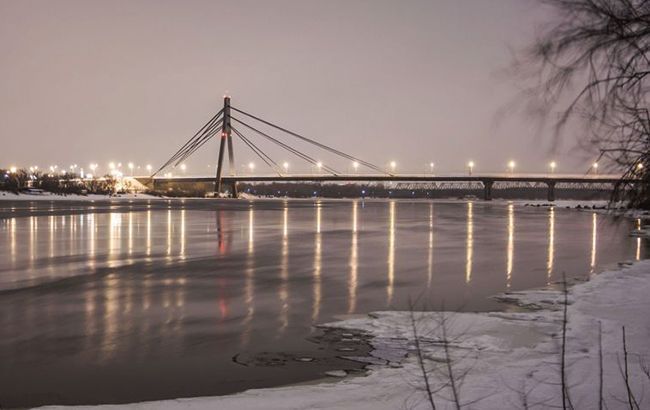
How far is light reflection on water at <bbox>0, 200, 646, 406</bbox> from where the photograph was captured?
8.01 meters

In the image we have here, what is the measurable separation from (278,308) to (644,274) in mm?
9441

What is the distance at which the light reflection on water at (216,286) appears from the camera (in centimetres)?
801

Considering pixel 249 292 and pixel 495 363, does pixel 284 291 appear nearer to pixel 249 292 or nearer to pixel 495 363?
pixel 249 292

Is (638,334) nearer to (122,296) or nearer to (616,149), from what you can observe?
(616,149)

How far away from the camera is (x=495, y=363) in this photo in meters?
7.29

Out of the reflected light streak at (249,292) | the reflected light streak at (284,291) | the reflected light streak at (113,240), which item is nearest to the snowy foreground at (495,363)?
the reflected light streak at (284,291)

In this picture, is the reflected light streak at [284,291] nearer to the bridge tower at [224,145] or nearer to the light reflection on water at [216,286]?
the light reflection on water at [216,286]

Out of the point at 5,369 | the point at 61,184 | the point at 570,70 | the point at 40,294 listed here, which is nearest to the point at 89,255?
the point at 40,294

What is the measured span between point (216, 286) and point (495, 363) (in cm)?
740

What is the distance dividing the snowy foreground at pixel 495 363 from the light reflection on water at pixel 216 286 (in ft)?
3.18

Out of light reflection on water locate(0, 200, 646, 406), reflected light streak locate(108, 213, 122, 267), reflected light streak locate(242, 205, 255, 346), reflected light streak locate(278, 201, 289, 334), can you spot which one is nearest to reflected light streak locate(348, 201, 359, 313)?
light reflection on water locate(0, 200, 646, 406)

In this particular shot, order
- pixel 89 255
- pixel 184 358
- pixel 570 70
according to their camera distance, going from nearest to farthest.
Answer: pixel 570 70 → pixel 184 358 → pixel 89 255

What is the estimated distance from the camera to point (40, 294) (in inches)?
476

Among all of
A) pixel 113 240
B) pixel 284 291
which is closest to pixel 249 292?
pixel 284 291
